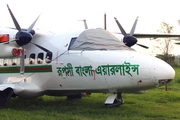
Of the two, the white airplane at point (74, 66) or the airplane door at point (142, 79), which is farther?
the white airplane at point (74, 66)

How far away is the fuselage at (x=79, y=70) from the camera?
8617mm

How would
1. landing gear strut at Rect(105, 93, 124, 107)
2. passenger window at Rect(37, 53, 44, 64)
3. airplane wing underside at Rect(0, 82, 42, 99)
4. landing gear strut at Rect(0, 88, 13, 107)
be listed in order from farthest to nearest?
1. passenger window at Rect(37, 53, 44, 64)
2. landing gear strut at Rect(0, 88, 13, 107)
3. airplane wing underside at Rect(0, 82, 42, 99)
4. landing gear strut at Rect(105, 93, 124, 107)

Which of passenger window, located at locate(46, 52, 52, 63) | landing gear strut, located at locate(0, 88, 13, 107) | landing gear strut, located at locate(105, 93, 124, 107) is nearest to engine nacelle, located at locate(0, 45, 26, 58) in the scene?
passenger window, located at locate(46, 52, 52, 63)

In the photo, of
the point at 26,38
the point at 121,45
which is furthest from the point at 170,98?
the point at 26,38

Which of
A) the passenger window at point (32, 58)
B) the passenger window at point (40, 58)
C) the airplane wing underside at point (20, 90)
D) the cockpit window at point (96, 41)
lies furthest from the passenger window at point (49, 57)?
the airplane wing underside at point (20, 90)

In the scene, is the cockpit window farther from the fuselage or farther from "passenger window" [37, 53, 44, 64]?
"passenger window" [37, 53, 44, 64]

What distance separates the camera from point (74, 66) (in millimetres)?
9859

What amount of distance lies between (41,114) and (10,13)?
3.85 metres

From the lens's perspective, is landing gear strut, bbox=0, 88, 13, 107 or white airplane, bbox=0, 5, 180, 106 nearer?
white airplane, bbox=0, 5, 180, 106

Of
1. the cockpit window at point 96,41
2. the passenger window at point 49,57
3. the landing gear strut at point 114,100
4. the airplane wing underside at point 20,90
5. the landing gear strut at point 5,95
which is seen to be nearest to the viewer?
the landing gear strut at point 114,100

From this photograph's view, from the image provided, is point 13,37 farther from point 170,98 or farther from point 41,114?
point 170,98

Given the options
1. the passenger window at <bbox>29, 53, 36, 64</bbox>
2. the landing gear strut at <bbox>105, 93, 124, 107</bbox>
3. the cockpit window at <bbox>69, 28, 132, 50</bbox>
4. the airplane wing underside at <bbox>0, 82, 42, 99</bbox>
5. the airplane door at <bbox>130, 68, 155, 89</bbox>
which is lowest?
the landing gear strut at <bbox>105, 93, 124, 107</bbox>

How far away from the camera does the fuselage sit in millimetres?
8617

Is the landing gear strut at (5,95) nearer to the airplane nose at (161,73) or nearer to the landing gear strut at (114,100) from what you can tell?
the landing gear strut at (114,100)
